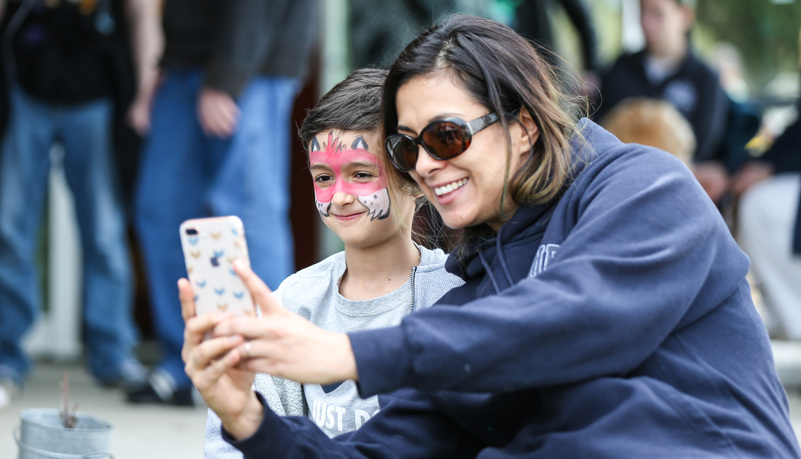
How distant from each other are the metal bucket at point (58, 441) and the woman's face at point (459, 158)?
114 centimetres

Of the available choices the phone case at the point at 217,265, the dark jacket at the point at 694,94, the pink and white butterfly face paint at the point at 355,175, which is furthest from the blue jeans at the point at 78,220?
the phone case at the point at 217,265

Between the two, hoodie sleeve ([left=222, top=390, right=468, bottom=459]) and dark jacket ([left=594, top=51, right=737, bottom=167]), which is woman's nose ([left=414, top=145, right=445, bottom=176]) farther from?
dark jacket ([left=594, top=51, right=737, bottom=167])

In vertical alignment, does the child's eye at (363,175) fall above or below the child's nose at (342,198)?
above

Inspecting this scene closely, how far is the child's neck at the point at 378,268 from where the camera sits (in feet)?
7.99

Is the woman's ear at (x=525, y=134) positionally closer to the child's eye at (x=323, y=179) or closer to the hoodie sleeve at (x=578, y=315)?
the hoodie sleeve at (x=578, y=315)

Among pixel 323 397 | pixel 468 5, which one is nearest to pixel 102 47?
pixel 468 5

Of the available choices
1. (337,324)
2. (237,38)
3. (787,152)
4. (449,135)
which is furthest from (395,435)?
(787,152)

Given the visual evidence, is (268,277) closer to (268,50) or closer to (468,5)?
(268,50)

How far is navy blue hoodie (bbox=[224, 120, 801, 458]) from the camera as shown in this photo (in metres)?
1.58

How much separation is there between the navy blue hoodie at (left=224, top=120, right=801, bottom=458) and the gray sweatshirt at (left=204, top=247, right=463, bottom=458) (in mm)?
320

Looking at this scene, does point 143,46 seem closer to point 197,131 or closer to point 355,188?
point 197,131

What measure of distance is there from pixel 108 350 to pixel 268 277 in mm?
1199

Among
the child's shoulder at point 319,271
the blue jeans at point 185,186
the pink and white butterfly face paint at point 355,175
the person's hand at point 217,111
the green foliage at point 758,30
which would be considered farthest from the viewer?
the green foliage at point 758,30

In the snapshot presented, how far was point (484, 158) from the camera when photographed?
1915 millimetres
